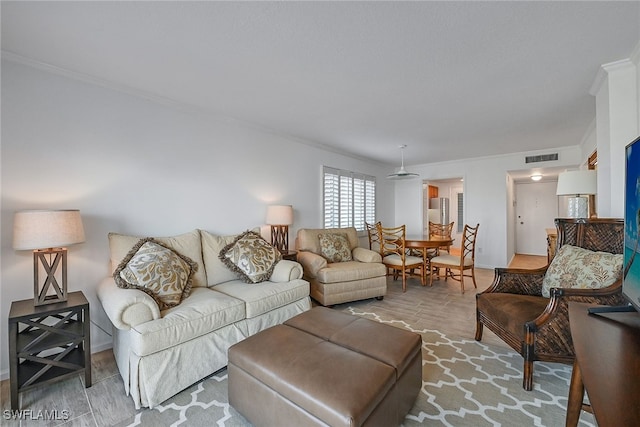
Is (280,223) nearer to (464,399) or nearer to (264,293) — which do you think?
(264,293)

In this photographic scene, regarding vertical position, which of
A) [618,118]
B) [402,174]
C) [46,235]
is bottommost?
[46,235]

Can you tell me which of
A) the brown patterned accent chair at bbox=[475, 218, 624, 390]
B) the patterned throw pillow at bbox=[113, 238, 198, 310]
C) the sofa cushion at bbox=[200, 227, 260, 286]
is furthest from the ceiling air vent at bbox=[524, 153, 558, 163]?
the patterned throw pillow at bbox=[113, 238, 198, 310]

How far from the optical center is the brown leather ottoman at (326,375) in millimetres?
1228

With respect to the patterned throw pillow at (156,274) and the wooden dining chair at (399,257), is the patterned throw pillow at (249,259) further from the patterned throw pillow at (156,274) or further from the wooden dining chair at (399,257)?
the wooden dining chair at (399,257)

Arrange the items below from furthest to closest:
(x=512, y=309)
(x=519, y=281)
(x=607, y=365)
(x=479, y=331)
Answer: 1. (x=479, y=331)
2. (x=519, y=281)
3. (x=512, y=309)
4. (x=607, y=365)

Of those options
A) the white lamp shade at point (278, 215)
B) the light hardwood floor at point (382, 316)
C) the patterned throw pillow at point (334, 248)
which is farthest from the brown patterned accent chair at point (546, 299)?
the white lamp shade at point (278, 215)

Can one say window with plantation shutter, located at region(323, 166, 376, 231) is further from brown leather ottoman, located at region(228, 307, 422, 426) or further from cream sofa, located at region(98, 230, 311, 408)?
brown leather ottoman, located at region(228, 307, 422, 426)

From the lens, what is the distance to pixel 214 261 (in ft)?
9.32

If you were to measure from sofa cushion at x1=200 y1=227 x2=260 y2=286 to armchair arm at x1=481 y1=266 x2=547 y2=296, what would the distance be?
2516 mm

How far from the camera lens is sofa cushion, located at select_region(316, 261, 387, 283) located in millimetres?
3348

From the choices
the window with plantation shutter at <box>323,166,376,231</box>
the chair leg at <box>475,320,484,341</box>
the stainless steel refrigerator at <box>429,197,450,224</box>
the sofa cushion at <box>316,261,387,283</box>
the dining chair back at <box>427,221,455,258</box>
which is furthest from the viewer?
the stainless steel refrigerator at <box>429,197,450,224</box>

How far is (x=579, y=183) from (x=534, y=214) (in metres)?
5.94

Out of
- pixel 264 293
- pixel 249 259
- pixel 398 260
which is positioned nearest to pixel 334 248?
pixel 398 260

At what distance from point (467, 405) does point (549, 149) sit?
16.8 feet
